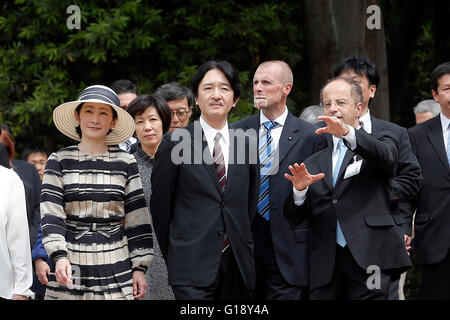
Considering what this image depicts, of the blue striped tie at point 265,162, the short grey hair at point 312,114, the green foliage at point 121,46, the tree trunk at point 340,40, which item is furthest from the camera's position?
the green foliage at point 121,46

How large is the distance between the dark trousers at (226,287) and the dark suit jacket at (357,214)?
1.76ft

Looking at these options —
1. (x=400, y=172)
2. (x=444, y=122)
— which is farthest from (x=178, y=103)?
(x=444, y=122)

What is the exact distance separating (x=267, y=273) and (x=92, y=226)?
140 cm

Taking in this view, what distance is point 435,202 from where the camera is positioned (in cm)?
698

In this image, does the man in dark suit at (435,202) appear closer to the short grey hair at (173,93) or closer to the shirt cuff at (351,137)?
the shirt cuff at (351,137)

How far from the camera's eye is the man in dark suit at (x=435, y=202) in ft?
22.7

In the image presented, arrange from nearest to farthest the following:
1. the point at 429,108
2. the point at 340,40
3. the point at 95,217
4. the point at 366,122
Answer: the point at 95,217 → the point at 366,122 → the point at 429,108 → the point at 340,40

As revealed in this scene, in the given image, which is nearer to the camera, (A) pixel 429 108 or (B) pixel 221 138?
(B) pixel 221 138

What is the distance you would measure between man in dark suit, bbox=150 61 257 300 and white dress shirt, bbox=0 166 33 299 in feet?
2.85

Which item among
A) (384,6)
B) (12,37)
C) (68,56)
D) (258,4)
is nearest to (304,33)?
(258,4)

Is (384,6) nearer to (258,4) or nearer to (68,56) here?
(258,4)

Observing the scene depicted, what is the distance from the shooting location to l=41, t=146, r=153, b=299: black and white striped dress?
5293mm

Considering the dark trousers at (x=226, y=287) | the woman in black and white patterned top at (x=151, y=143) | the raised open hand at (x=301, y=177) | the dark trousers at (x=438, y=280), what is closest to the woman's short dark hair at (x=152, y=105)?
the woman in black and white patterned top at (x=151, y=143)

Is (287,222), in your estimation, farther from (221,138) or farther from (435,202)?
(435,202)
